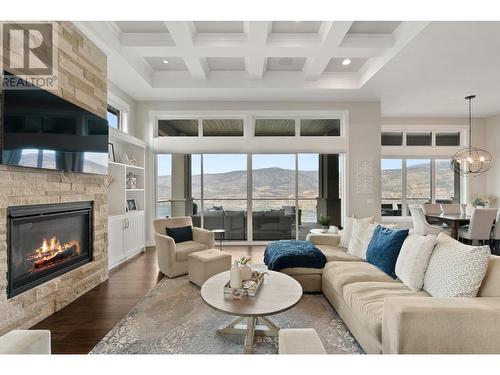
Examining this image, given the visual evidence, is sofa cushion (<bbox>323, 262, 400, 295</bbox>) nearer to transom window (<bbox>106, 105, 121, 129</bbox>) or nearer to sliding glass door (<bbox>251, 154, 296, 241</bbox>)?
sliding glass door (<bbox>251, 154, 296, 241</bbox>)

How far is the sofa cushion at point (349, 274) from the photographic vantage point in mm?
2580

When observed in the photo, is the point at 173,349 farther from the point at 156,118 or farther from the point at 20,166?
the point at 156,118

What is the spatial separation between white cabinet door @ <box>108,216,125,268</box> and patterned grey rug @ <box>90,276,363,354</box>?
4.83 ft

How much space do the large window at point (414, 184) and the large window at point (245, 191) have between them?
2355mm

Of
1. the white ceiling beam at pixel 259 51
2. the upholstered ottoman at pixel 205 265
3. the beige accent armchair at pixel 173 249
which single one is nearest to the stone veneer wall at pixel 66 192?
the white ceiling beam at pixel 259 51

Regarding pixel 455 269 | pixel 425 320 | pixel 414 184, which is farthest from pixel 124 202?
pixel 414 184

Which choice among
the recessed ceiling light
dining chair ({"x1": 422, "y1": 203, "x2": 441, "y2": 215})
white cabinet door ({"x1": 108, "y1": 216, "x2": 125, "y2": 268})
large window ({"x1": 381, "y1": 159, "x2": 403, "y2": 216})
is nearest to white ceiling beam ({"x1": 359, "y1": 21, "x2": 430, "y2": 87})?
the recessed ceiling light

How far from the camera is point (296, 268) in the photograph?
10.5ft

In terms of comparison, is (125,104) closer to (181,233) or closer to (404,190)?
(181,233)

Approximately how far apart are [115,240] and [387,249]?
3.99m

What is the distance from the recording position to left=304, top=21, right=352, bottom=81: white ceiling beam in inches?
134

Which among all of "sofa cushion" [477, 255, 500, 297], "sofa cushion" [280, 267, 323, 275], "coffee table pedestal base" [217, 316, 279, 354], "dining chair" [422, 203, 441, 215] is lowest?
"coffee table pedestal base" [217, 316, 279, 354]

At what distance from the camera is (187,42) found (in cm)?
371
